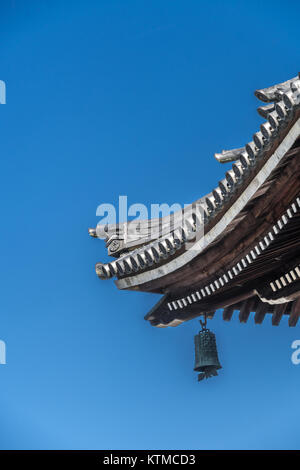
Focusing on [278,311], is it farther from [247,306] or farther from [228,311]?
[228,311]

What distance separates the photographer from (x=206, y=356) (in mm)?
9828

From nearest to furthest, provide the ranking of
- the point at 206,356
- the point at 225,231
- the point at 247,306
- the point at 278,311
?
the point at 225,231 < the point at 206,356 < the point at 278,311 < the point at 247,306

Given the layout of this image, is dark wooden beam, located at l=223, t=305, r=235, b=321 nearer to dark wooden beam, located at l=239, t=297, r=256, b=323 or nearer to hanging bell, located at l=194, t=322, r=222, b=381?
dark wooden beam, located at l=239, t=297, r=256, b=323

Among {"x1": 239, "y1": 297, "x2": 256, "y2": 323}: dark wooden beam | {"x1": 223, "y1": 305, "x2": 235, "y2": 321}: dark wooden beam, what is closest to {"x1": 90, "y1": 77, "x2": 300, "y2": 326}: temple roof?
{"x1": 239, "y1": 297, "x2": 256, "y2": 323}: dark wooden beam

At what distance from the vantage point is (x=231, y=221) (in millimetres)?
7711

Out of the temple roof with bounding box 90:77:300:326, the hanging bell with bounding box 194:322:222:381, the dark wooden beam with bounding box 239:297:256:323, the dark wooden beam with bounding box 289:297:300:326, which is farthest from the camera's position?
the dark wooden beam with bounding box 239:297:256:323

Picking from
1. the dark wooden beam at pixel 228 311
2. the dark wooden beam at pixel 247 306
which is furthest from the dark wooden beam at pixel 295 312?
the dark wooden beam at pixel 228 311

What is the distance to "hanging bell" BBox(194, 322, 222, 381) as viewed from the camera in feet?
32.2

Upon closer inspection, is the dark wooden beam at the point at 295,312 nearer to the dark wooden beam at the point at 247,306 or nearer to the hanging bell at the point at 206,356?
the dark wooden beam at the point at 247,306

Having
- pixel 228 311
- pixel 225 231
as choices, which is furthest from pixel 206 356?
pixel 225 231

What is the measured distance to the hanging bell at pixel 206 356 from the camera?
9.81 metres

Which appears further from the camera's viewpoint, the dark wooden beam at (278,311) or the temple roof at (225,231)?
the dark wooden beam at (278,311)

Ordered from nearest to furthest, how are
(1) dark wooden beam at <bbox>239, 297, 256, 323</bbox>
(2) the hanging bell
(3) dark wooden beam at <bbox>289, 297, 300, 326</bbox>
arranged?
(3) dark wooden beam at <bbox>289, 297, 300, 326</bbox>, (2) the hanging bell, (1) dark wooden beam at <bbox>239, 297, 256, 323</bbox>

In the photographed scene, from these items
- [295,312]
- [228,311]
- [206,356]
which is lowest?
[206,356]
